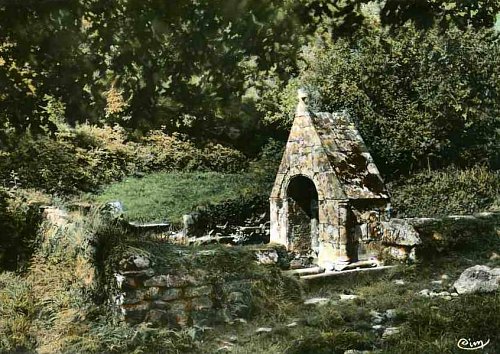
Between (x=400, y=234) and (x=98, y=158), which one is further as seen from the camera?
(x=98, y=158)

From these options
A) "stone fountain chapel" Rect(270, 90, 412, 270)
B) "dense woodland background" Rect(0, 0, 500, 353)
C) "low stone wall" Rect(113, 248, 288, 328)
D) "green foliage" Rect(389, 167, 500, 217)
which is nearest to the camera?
"dense woodland background" Rect(0, 0, 500, 353)

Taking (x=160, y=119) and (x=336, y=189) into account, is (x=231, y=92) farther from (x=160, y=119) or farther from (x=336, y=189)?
(x=336, y=189)

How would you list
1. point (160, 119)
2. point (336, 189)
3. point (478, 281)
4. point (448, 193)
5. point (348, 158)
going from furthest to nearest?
point (448, 193) < point (348, 158) < point (336, 189) < point (478, 281) < point (160, 119)

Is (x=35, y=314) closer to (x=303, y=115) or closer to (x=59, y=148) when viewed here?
(x=303, y=115)

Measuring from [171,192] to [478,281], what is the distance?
23.2 ft

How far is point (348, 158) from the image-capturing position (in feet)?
28.9

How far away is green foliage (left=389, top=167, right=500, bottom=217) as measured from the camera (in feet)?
49.6

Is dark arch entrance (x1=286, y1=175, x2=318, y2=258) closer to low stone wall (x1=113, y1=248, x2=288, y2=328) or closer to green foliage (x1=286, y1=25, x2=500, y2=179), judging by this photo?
low stone wall (x1=113, y1=248, x2=288, y2=328)

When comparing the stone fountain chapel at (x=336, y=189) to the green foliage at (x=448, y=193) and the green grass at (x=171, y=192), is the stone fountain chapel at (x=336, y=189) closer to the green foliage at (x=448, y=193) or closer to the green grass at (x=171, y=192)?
the green grass at (x=171, y=192)

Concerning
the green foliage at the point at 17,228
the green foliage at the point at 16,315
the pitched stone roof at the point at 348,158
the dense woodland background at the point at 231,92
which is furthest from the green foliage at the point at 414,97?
the green foliage at the point at 16,315

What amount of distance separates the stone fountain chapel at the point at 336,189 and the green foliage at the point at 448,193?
6780mm

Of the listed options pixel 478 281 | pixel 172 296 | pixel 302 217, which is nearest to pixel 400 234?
pixel 302 217

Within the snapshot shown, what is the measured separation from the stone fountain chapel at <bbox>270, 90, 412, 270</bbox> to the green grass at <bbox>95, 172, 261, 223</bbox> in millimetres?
3089

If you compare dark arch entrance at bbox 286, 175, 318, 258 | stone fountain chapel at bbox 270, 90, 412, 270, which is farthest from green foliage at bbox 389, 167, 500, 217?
stone fountain chapel at bbox 270, 90, 412, 270
